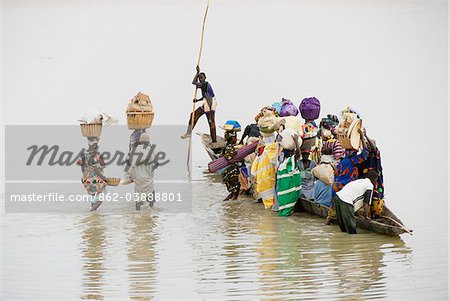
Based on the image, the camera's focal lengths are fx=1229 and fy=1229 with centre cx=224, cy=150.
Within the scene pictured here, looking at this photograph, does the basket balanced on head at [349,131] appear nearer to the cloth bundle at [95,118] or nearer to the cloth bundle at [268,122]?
the cloth bundle at [268,122]

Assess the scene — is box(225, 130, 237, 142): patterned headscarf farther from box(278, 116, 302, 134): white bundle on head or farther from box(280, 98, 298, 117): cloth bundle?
box(278, 116, 302, 134): white bundle on head

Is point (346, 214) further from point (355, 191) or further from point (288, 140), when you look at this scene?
point (288, 140)

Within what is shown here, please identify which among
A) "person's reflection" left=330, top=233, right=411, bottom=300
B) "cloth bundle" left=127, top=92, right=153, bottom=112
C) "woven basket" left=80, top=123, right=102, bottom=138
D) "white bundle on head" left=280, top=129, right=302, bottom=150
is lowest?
"person's reflection" left=330, top=233, right=411, bottom=300

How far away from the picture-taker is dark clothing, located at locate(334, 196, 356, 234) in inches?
515

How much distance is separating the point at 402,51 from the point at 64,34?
16.7 m

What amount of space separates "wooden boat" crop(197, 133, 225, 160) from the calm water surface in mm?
4376

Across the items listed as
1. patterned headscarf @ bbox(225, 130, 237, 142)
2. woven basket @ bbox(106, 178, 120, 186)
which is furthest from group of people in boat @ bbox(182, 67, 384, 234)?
woven basket @ bbox(106, 178, 120, 186)

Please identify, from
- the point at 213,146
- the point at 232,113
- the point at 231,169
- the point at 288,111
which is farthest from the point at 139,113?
the point at 232,113

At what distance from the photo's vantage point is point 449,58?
3747 cm

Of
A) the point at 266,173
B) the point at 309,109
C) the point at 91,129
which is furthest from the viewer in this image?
the point at 309,109

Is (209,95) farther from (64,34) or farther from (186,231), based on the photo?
(64,34)

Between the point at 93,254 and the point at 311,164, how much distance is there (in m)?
3.27

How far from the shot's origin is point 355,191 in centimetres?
1295

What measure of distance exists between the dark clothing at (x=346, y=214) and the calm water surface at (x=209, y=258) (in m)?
0.16
